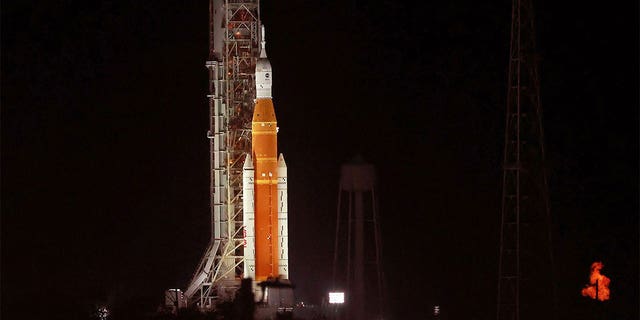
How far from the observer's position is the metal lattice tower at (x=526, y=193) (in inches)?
2181

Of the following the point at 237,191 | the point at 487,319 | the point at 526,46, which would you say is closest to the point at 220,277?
the point at 237,191

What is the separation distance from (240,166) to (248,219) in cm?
194

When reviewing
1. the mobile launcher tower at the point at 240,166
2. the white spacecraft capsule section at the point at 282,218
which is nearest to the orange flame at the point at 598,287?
the white spacecraft capsule section at the point at 282,218

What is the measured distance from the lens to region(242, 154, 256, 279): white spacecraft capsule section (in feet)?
212

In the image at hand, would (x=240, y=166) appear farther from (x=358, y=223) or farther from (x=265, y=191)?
(x=358, y=223)

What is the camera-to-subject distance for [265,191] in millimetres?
64812

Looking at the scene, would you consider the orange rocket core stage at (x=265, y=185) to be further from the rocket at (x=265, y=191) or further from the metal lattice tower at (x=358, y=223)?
the metal lattice tower at (x=358, y=223)

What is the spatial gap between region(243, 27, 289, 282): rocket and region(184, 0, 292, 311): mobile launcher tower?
1.2 inches

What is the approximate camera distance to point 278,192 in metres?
65.1

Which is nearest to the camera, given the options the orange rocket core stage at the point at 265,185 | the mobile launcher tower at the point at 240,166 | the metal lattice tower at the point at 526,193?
the metal lattice tower at the point at 526,193

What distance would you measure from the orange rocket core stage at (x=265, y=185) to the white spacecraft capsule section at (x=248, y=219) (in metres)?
0.20

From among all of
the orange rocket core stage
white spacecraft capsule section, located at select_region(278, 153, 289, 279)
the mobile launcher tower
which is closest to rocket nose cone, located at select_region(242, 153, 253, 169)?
the mobile launcher tower

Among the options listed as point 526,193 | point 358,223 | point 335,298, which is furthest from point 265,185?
point 358,223

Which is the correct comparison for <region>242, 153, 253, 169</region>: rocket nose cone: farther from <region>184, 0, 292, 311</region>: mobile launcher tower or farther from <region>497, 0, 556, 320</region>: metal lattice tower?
<region>497, 0, 556, 320</region>: metal lattice tower
